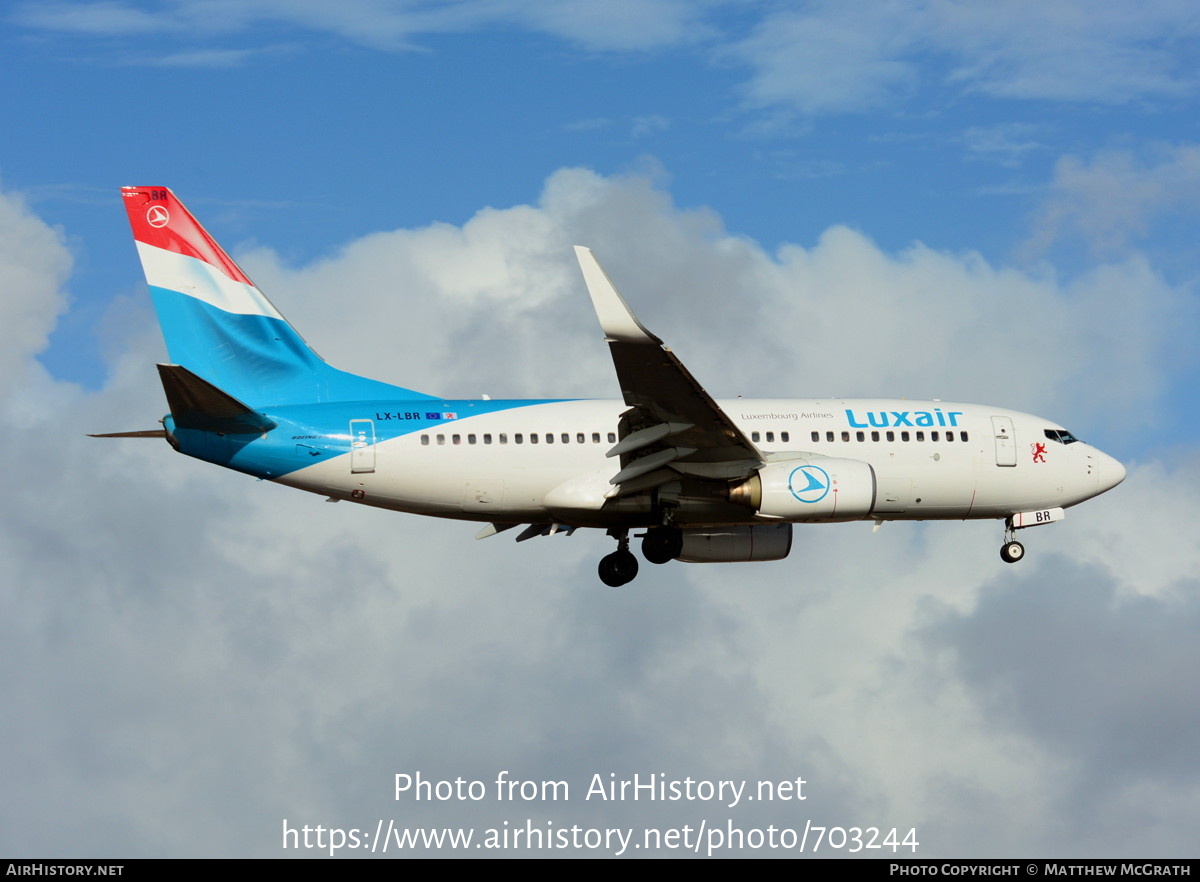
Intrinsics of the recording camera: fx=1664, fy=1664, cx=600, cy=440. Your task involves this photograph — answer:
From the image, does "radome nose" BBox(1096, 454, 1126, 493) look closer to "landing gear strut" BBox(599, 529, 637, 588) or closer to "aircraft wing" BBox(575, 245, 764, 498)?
"aircraft wing" BBox(575, 245, 764, 498)

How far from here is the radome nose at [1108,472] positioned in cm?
5184

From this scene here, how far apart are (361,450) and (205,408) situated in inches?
176

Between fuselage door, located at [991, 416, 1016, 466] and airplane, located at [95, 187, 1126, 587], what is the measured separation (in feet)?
0.16

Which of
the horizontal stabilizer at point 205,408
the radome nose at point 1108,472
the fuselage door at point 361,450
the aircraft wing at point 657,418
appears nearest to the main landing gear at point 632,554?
the aircraft wing at point 657,418

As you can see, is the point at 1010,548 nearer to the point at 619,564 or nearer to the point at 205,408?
the point at 619,564

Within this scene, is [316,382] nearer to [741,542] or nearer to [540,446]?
[540,446]

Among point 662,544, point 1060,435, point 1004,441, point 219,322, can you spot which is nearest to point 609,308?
point 662,544

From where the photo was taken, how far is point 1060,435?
→ 2036 inches

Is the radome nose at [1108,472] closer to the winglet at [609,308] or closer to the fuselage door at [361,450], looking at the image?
the winglet at [609,308]

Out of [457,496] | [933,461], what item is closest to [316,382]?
[457,496]

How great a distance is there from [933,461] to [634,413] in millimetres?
10282

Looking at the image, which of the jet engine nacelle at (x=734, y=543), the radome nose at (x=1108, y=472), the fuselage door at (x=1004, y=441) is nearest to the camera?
the jet engine nacelle at (x=734, y=543)

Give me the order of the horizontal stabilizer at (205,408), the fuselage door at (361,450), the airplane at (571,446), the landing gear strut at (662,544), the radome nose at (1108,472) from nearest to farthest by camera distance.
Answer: the horizontal stabilizer at (205,408)
the airplane at (571,446)
the fuselage door at (361,450)
the landing gear strut at (662,544)
the radome nose at (1108,472)

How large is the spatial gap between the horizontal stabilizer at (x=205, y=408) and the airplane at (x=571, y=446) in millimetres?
68
